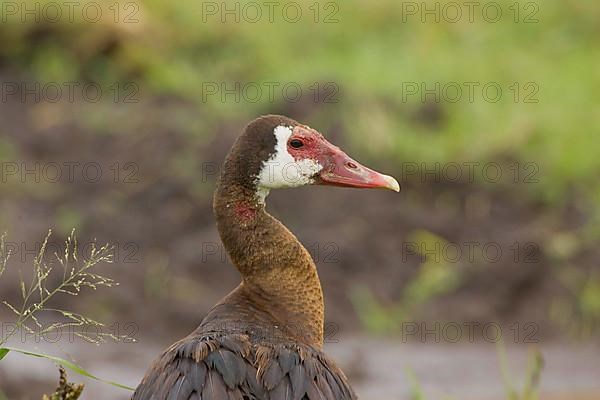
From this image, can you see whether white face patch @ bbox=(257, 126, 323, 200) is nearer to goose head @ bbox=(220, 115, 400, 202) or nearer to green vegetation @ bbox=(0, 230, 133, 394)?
goose head @ bbox=(220, 115, 400, 202)

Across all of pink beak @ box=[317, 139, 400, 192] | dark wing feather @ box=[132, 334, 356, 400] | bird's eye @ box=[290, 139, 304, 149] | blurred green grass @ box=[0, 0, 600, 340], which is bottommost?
blurred green grass @ box=[0, 0, 600, 340]

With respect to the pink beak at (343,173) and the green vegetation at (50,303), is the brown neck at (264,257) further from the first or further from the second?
the green vegetation at (50,303)

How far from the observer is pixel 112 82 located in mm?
10633

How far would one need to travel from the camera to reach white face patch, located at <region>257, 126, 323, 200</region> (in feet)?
15.2

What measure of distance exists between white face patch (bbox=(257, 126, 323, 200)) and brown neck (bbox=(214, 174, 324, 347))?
0.05 meters

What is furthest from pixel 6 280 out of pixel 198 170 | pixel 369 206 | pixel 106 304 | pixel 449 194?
pixel 449 194

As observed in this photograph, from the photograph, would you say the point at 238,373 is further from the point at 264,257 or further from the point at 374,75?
the point at 374,75

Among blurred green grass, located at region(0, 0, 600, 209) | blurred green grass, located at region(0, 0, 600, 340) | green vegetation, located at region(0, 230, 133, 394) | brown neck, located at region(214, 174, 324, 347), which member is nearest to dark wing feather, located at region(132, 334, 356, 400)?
green vegetation, located at region(0, 230, 133, 394)

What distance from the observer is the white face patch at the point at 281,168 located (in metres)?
4.62

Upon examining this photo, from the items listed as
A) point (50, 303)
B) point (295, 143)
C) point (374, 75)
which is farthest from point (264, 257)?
point (374, 75)

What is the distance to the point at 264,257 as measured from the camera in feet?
15.0

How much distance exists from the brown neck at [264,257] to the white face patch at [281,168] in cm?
5

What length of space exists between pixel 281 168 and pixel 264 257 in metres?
0.31

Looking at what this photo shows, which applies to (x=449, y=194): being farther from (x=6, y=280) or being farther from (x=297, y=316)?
(x=297, y=316)
